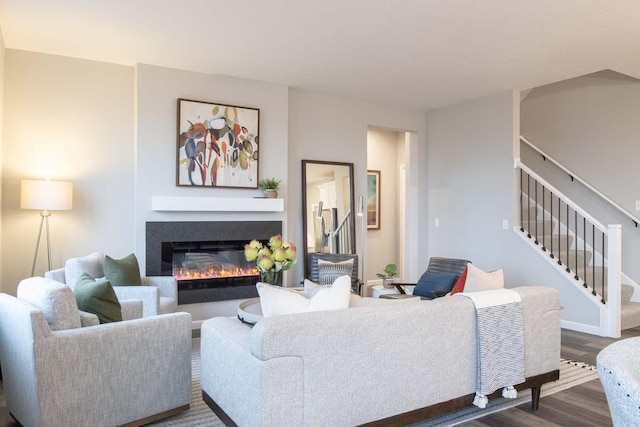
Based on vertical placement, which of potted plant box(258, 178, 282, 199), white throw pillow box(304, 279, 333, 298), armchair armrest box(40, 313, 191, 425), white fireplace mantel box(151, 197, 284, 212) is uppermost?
potted plant box(258, 178, 282, 199)

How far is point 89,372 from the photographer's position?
7.37 feet

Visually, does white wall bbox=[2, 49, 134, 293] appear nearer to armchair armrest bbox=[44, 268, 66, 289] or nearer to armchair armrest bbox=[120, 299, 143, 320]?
armchair armrest bbox=[44, 268, 66, 289]

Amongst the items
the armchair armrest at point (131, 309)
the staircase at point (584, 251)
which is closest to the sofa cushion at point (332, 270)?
the staircase at point (584, 251)

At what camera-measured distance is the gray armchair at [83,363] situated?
2.14m

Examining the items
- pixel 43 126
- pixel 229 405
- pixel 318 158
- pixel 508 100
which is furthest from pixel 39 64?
pixel 508 100

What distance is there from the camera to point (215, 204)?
4926 mm

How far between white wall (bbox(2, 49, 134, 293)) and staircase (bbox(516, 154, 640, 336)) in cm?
463

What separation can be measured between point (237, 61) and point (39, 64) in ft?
6.22

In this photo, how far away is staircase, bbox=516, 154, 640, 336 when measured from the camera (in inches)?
178

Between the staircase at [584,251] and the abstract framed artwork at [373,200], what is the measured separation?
234 cm

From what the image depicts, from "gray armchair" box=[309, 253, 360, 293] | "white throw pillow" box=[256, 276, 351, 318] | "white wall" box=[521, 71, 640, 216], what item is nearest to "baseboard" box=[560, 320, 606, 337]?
"white wall" box=[521, 71, 640, 216]

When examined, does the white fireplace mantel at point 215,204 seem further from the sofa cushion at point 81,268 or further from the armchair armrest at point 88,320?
the armchair armrest at point 88,320

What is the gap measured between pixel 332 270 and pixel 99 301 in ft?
9.75

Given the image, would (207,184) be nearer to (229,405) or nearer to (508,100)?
(229,405)
